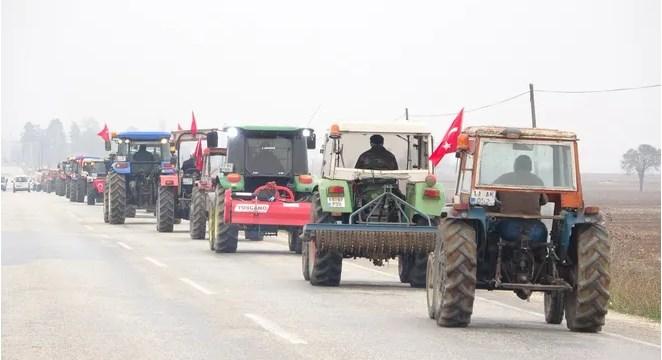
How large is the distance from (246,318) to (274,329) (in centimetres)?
125

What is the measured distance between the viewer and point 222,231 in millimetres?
28531

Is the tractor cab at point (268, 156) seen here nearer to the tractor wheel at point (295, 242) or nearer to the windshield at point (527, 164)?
the tractor wheel at point (295, 242)

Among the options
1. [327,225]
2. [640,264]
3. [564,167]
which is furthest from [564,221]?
[640,264]

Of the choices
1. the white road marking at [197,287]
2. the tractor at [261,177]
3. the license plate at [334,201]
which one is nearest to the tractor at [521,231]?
the white road marking at [197,287]

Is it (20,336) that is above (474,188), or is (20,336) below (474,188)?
below

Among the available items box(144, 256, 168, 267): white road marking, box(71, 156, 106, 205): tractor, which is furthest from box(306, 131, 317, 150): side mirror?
box(71, 156, 106, 205): tractor

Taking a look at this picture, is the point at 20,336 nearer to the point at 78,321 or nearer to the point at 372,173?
the point at 78,321

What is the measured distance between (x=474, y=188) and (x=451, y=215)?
45 cm

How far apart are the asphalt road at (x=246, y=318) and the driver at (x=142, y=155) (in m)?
16.3

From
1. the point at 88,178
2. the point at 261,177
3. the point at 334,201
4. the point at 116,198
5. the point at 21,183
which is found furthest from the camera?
the point at 21,183

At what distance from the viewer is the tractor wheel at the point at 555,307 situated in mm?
16172

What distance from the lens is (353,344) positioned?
43.3 ft

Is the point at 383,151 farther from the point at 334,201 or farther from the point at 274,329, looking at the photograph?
the point at 274,329

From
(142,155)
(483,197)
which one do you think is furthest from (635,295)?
(142,155)
